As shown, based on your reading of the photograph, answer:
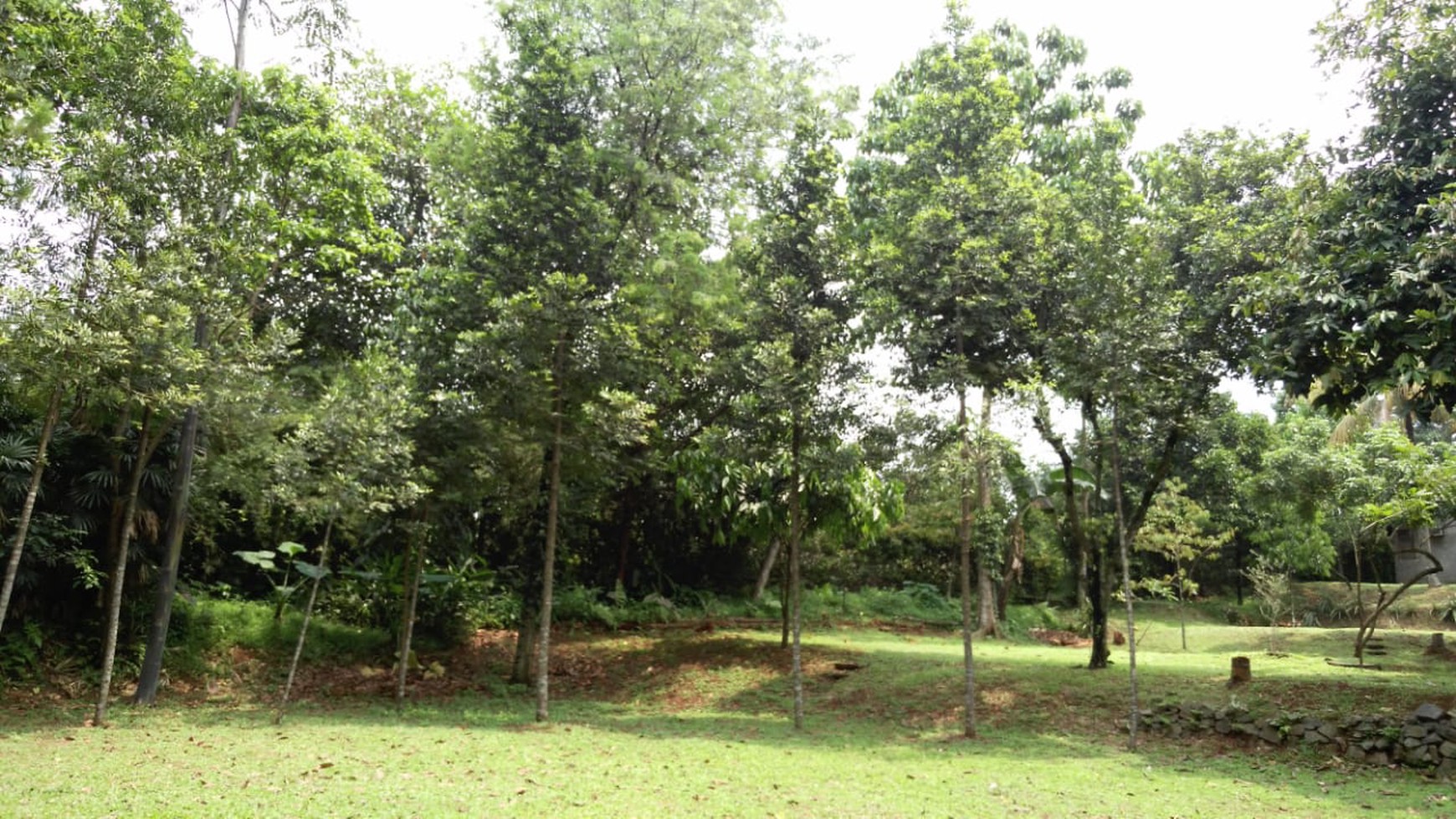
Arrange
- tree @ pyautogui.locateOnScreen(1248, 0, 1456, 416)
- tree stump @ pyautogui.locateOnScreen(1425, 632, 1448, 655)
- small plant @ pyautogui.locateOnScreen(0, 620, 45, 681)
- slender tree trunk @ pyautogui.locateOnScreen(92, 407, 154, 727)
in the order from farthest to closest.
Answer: tree stump @ pyautogui.locateOnScreen(1425, 632, 1448, 655) < small plant @ pyautogui.locateOnScreen(0, 620, 45, 681) < slender tree trunk @ pyautogui.locateOnScreen(92, 407, 154, 727) < tree @ pyautogui.locateOnScreen(1248, 0, 1456, 416)

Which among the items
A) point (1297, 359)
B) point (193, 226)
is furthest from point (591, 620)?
point (1297, 359)

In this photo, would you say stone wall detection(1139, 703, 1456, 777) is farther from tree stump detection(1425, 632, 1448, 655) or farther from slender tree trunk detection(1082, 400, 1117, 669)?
tree stump detection(1425, 632, 1448, 655)

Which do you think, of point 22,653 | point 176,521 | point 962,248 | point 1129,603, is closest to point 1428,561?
point 1129,603

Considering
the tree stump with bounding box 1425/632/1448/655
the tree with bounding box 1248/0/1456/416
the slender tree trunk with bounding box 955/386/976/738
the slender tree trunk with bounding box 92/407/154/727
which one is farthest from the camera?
the tree stump with bounding box 1425/632/1448/655

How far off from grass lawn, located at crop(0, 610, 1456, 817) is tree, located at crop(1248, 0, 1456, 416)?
4.27m

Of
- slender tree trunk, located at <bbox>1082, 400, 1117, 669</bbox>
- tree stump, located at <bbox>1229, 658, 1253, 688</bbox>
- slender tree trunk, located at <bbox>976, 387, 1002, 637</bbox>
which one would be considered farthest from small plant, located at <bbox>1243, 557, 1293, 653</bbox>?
tree stump, located at <bbox>1229, 658, 1253, 688</bbox>

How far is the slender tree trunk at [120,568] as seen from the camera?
10.3 metres

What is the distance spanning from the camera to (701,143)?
49.1 feet

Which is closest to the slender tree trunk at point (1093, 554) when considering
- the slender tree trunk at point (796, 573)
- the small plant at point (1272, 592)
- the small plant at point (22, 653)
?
the slender tree trunk at point (796, 573)

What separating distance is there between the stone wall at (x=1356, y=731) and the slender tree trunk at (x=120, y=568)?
13.1m

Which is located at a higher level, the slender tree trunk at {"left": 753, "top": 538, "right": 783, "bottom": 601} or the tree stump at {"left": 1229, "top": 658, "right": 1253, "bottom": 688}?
the slender tree trunk at {"left": 753, "top": 538, "right": 783, "bottom": 601}

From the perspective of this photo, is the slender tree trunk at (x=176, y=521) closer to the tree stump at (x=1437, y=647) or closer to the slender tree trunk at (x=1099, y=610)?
the slender tree trunk at (x=1099, y=610)

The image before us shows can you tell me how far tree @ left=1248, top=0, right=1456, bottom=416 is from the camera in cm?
871

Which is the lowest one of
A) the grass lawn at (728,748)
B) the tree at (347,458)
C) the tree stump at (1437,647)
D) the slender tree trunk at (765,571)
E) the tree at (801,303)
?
the grass lawn at (728,748)
